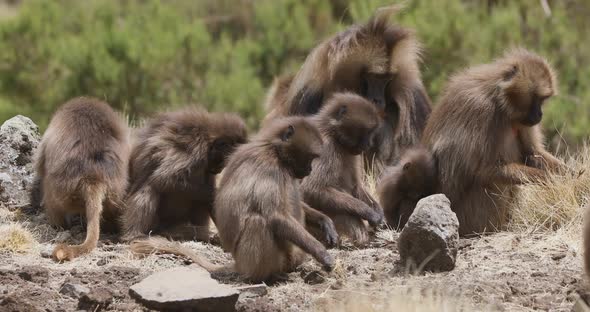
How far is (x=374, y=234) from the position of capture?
748 cm

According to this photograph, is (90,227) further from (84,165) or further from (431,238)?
(431,238)

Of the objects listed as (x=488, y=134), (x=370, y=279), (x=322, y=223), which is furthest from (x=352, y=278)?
(x=488, y=134)

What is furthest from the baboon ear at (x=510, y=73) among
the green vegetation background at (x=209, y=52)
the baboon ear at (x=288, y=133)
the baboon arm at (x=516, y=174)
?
the green vegetation background at (x=209, y=52)

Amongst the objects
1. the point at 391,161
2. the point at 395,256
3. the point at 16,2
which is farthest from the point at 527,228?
the point at 16,2

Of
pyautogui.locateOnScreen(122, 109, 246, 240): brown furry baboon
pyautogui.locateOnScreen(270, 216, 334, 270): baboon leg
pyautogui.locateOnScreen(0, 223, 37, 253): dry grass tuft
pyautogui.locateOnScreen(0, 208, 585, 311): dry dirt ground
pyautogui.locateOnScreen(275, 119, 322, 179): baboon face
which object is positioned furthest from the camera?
pyautogui.locateOnScreen(122, 109, 246, 240): brown furry baboon

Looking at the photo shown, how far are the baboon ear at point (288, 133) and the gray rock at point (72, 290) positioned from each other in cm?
148

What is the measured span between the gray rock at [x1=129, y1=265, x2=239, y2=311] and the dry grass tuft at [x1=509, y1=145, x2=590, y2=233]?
2.51 m

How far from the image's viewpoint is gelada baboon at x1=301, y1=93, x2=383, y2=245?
7.15m

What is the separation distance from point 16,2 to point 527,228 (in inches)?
727

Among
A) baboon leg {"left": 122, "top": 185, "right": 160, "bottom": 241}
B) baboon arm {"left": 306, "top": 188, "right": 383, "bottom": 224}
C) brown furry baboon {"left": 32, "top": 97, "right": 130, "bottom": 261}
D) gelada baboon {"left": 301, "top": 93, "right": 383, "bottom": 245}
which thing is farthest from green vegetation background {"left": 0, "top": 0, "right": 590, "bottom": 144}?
baboon arm {"left": 306, "top": 188, "right": 383, "bottom": 224}

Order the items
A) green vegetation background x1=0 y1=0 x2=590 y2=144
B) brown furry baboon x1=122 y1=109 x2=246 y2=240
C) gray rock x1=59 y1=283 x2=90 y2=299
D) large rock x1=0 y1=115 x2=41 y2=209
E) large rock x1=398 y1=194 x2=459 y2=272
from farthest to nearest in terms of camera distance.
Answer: green vegetation background x1=0 y1=0 x2=590 y2=144
large rock x1=0 y1=115 x2=41 y2=209
brown furry baboon x1=122 y1=109 x2=246 y2=240
large rock x1=398 y1=194 x2=459 y2=272
gray rock x1=59 y1=283 x2=90 y2=299

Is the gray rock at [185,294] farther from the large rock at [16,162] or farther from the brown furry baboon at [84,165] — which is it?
the large rock at [16,162]

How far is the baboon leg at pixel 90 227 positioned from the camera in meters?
6.78

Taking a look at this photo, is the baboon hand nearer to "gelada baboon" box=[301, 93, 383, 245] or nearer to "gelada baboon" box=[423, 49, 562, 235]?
"gelada baboon" box=[301, 93, 383, 245]
